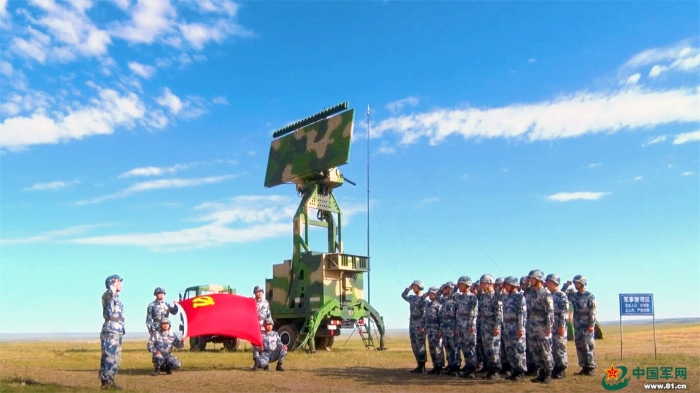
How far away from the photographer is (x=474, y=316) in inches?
488

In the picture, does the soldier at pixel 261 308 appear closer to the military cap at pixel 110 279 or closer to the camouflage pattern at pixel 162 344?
the camouflage pattern at pixel 162 344

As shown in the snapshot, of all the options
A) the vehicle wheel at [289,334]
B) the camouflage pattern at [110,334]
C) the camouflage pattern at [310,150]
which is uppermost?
the camouflage pattern at [310,150]

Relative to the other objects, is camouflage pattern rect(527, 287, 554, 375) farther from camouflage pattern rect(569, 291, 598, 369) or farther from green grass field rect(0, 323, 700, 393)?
camouflage pattern rect(569, 291, 598, 369)

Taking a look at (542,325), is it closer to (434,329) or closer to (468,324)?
(468,324)

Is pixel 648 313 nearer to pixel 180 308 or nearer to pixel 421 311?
pixel 421 311

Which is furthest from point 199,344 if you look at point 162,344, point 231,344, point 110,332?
point 110,332

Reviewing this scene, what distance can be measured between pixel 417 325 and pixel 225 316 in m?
4.09

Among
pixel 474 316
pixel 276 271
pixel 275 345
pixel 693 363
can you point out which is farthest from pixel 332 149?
pixel 693 363

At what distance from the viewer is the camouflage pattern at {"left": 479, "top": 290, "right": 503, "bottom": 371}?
1207 centimetres

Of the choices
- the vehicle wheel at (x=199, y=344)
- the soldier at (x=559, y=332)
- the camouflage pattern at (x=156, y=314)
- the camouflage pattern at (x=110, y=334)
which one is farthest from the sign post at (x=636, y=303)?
the vehicle wheel at (x=199, y=344)

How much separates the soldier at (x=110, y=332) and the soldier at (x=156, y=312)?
182 cm

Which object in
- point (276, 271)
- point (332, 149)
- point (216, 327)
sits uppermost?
point (332, 149)

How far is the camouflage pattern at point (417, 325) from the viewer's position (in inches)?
534

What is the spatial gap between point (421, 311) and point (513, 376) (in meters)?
2.50
